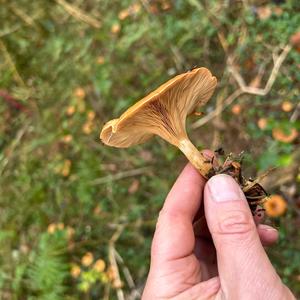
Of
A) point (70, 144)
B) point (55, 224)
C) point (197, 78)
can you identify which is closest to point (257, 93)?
point (197, 78)

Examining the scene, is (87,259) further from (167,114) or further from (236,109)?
(167,114)

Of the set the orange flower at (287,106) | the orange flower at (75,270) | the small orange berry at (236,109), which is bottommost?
the orange flower at (75,270)

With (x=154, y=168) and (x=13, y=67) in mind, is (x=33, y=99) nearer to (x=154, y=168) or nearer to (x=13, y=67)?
(x=13, y=67)

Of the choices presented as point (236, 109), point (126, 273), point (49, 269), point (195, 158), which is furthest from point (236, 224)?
point (49, 269)

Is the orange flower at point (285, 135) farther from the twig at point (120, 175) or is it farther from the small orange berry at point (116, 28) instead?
the small orange berry at point (116, 28)

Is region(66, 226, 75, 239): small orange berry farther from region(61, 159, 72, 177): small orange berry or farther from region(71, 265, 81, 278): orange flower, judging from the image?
region(61, 159, 72, 177): small orange berry

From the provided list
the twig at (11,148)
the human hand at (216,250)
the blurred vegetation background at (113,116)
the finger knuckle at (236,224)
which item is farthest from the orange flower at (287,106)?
the twig at (11,148)
